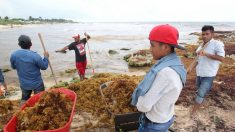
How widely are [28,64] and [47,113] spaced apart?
2193 millimetres

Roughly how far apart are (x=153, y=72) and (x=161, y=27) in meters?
0.53

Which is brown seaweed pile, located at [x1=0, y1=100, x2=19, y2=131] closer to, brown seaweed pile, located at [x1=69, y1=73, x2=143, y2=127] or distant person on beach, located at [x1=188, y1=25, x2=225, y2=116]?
brown seaweed pile, located at [x1=69, y1=73, x2=143, y2=127]

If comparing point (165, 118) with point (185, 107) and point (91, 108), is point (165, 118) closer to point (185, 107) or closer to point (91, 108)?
point (91, 108)

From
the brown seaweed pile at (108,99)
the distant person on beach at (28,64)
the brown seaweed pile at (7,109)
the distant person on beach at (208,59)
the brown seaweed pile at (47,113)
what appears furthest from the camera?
the brown seaweed pile at (7,109)

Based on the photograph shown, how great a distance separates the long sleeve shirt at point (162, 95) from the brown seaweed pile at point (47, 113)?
62.1 inches

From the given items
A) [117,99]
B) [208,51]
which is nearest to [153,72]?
[117,99]

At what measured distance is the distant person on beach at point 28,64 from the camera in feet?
19.9

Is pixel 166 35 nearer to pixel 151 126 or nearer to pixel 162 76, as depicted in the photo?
pixel 162 76

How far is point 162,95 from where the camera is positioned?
3074 millimetres

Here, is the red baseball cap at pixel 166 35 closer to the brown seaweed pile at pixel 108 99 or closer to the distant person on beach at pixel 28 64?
the brown seaweed pile at pixel 108 99

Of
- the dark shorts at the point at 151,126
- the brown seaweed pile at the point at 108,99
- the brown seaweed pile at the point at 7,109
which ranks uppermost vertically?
the dark shorts at the point at 151,126

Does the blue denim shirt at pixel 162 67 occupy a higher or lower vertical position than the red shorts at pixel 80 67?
higher

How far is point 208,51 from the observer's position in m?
6.47

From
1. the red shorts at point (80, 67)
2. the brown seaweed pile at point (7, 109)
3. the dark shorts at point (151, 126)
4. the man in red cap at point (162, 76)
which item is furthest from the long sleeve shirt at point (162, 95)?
the red shorts at point (80, 67)
